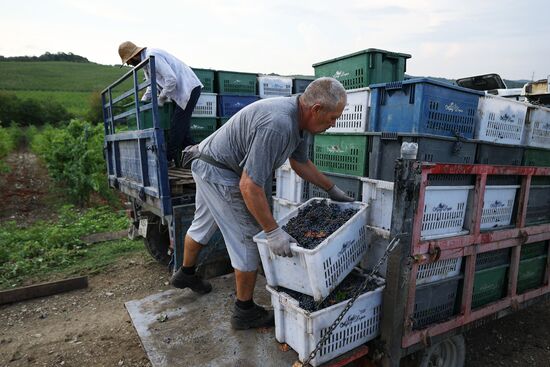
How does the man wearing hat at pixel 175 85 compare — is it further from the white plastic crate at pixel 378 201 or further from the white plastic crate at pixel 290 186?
the white plastic crate at pixel 378 201

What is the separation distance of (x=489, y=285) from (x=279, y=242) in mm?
1890

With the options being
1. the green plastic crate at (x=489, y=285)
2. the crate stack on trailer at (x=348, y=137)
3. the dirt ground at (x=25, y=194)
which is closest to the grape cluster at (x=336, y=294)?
the crate stack on trailer at (x=348, y=137)

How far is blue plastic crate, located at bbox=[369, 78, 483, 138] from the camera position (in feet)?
7.66

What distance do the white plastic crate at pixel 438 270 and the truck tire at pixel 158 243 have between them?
3.65 m

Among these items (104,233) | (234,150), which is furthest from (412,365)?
(104,233)

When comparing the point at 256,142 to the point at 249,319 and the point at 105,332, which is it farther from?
the point at 105,332

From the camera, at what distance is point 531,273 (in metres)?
3.22

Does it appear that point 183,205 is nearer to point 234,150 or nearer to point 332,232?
point 234,150

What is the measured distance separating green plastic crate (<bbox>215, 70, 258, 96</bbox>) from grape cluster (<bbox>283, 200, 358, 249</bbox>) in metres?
3.08

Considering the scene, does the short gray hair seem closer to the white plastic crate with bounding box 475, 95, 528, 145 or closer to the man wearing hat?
the white plastic crate with bounding box 475, 95, 528, 145

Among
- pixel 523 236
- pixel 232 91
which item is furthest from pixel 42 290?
pixel 523 236

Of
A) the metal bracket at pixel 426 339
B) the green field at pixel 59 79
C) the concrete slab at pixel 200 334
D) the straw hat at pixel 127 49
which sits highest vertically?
the green field at pixel 59 79

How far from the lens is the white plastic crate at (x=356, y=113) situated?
2.77 metres

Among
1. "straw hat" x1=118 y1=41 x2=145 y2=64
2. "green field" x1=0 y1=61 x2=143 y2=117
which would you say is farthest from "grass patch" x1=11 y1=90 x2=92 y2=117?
"straw hat" x1=118 y1=41 x2=145 y2=64
